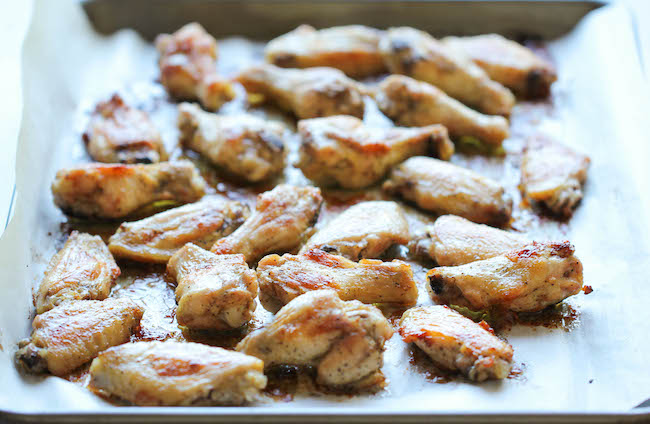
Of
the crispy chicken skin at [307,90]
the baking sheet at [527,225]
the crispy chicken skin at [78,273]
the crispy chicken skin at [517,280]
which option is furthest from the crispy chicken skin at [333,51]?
the crispy chicken skin at [517,280]

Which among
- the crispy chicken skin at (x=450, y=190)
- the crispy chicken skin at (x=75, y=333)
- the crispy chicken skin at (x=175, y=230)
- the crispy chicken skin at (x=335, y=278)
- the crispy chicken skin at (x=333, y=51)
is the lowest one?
the crispy chicken skin at (x=75, y=333)

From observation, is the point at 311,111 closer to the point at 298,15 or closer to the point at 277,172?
the point at 277,172

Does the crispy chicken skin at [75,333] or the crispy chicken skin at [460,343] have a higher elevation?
the crispy chicken skin at [460,343]

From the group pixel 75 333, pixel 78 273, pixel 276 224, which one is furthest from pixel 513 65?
pixel 75 333

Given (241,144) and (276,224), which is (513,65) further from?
(276,224)

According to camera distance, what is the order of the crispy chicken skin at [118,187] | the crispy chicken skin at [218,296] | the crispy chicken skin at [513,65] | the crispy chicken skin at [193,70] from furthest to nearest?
the crispy chicken skin at [513,65] → the crispy chicken skin at [193,70] → the crispy chicken skin at [118,187] → the crispy chicken skin at [218,296]

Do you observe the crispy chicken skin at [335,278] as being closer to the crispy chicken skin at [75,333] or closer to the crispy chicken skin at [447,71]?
the crispy chicken skin at [75,333]
